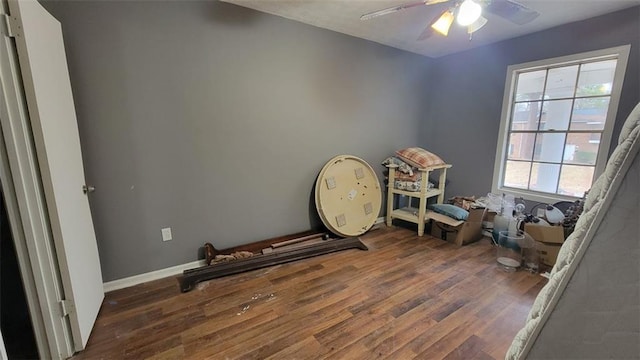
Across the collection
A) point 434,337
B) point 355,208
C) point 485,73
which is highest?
point 485,73

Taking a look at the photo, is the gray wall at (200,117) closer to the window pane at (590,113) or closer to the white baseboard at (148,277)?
the white baseboard at (148,277)

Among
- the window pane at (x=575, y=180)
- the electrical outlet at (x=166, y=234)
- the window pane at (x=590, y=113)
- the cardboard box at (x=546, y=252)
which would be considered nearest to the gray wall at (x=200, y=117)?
A: the electrical outlet at (x=166, y=234)

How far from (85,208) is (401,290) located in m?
2.34

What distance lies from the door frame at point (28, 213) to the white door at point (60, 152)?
0.03 m

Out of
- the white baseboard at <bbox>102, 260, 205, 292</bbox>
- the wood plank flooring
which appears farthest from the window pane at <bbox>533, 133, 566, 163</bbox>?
the white baseboard at <bbox>102, 260, 205, 292</bbox>

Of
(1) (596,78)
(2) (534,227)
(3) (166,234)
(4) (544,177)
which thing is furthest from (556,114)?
(3) (166,234)

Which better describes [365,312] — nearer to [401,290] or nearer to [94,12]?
[401,290]

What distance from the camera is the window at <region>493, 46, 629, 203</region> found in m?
2.54

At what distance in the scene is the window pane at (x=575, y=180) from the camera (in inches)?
106

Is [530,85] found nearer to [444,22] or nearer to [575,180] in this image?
[575,180]

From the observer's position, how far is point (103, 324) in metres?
1.72

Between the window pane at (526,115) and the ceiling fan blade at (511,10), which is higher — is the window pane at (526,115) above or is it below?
below

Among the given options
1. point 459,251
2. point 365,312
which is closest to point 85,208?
point 365,312

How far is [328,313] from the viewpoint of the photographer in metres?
1.83
